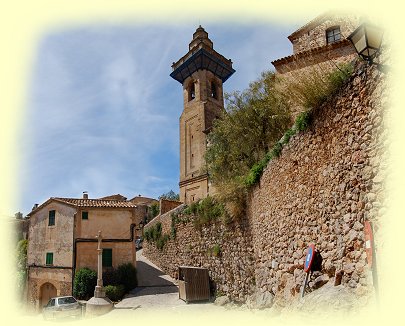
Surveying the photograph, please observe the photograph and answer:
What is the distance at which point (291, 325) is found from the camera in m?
6.20

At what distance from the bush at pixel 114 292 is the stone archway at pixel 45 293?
555cm

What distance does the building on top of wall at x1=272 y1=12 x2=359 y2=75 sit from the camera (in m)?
14.5


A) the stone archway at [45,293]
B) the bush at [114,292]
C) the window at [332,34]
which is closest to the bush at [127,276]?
the bush at [114,292]

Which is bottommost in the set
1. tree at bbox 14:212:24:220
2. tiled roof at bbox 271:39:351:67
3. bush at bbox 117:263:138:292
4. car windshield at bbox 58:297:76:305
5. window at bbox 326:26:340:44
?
car windshield at bbox 58:297:76:305

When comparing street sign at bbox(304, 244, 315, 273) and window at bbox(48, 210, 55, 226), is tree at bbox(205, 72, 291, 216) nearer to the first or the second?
street sign at bbox(304, 244, 315, 273)

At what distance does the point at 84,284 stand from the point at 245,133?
1252 cm

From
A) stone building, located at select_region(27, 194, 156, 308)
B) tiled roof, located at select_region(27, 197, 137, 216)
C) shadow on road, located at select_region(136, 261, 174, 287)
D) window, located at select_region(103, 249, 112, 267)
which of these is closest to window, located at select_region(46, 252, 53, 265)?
stone building, located at select_region(27, 194, 156, 308)

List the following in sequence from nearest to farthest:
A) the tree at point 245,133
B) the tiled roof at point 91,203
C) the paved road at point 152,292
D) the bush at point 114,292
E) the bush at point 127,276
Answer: the tree at point 245,133
the paved road at point 152,292
the bush at point 114,292
the bush at point 127,276
the tiled roof at point 91,203

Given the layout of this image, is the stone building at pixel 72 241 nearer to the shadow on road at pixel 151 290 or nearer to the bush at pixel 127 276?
the bush at pixel 127 276

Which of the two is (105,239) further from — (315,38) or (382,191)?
(382,191)

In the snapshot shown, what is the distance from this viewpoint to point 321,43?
16.2 m

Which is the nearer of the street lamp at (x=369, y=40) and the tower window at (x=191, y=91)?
the street lamp at (x=369, y=40)

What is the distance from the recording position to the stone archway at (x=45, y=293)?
2177 cm

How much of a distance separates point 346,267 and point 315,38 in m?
13.4
